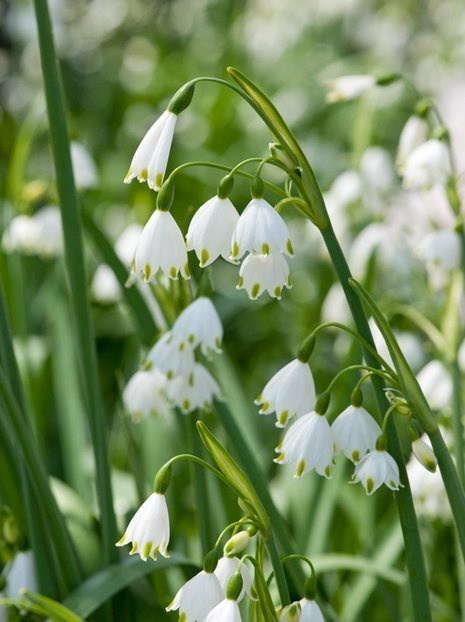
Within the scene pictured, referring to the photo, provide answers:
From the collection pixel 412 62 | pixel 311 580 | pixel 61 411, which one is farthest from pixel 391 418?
pixel 412 62

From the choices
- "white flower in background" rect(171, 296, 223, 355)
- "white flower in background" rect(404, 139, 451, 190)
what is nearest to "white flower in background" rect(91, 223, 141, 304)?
"white flower in background" rect(404, 139, 451, 190)

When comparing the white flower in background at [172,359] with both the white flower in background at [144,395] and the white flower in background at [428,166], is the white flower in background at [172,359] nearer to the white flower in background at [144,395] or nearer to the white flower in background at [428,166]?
the white flower in background at [144,395]

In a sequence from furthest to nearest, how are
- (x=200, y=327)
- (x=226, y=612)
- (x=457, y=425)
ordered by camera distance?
1. (x=457, y=425)
2. (x=200, y=327)
3. (x=226, y=612)

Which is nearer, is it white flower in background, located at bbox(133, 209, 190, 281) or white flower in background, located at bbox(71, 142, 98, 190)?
white flower in background, located at bbox(133, 209, 190, 281)

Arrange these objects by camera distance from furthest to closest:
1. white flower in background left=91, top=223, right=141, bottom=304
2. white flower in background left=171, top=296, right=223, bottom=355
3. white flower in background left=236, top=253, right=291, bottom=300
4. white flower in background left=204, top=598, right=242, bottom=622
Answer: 1. white flower in background left=91, top=223, right=141, bottom=304
2. white flower in background left=171, top=296, right=223, bottom=355
3. white flower in background left=236, top=253, right=291, bottom=300
4. white flower in background left=204, top=598, right=242, bottom=622

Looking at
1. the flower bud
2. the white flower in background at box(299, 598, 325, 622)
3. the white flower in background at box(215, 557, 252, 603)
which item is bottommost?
the white flower in background at box(299, 598, 325, 622)

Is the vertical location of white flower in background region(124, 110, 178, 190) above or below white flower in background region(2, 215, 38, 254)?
below

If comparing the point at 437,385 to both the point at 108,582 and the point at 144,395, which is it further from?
the point at 108,582

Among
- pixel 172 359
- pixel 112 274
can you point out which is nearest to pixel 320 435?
pixel 172 359

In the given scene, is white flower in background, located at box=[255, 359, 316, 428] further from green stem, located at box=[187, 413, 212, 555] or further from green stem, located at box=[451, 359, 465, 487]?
green stem, located at box=[451, 359, 465, 487]
